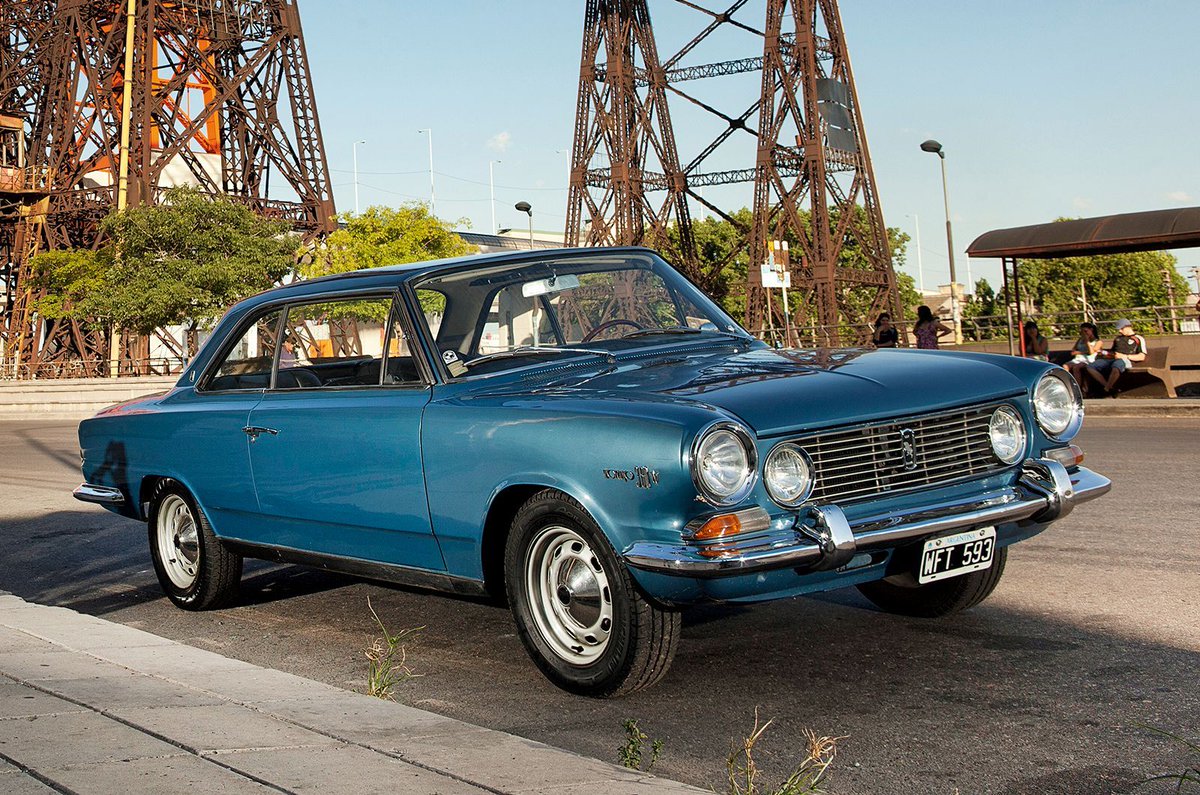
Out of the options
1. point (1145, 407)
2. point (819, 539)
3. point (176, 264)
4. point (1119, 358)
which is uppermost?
point (176, 264)

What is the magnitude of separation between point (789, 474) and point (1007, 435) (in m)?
1.01

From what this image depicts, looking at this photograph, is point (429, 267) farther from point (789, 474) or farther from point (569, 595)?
point (789, 474)

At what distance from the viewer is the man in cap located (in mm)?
18234

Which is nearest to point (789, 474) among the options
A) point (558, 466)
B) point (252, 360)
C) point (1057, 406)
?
point (558, 466)

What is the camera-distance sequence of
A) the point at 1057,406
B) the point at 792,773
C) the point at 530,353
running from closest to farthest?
the point at 792,773
the point at 1057,406
the point at 530,353

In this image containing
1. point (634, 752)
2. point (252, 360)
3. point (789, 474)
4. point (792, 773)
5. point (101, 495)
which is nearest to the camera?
point (792, 773)

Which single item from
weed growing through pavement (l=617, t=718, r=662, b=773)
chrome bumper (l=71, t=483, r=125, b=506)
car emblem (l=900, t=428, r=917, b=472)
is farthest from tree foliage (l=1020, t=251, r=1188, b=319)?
weed growing through pavement (l=617, t=718, r=662, b=773)

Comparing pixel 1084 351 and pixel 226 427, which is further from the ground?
pixel 226 427

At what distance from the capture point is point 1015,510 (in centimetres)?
450

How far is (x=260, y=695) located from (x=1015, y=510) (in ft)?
8.25

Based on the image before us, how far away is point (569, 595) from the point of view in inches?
178

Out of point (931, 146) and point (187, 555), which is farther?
point (931, 146)

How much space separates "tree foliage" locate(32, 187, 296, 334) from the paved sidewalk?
37001 millimetres

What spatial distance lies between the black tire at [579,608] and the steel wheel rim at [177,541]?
98.1 inches
